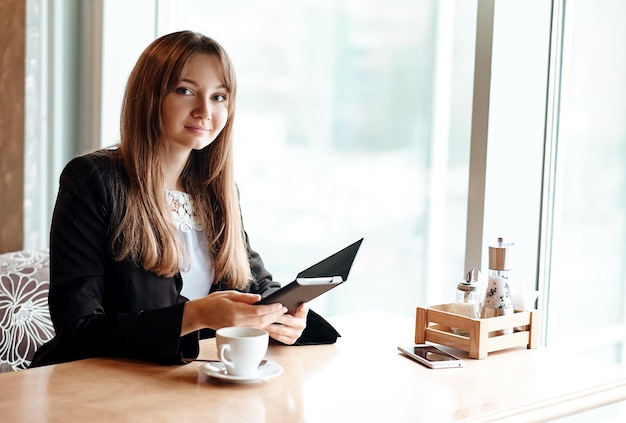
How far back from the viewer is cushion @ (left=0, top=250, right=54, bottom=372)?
2.12 metres

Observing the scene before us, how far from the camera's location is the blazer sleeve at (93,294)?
1.43 meters

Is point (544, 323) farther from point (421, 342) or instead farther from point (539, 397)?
point (539, 397)

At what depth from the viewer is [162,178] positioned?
1762 mm

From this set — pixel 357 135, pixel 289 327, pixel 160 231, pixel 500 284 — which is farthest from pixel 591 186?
pixel 357 135

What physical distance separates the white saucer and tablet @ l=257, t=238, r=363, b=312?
12cm

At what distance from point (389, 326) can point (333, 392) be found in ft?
1.78

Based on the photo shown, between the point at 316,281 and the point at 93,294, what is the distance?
20.1 inches

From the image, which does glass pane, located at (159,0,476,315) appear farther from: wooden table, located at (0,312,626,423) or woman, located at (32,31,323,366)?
wooden table, located at (0,312,626,423)

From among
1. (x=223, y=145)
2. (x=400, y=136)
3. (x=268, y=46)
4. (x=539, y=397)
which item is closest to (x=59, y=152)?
(x=223, y=145)

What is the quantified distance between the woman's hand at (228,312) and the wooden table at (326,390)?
83 mm

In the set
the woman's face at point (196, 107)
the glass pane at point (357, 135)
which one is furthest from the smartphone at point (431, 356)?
the glass pane at point (357, 135)

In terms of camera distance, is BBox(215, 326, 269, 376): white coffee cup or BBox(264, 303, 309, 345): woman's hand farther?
BBox(264, 303, 309, 345): woman's hand

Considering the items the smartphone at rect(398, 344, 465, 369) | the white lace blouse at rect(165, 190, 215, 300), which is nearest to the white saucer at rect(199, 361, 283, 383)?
the smartphone at rect(398, 344, 465, 369)

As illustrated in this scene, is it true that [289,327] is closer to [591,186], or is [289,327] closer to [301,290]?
[301,290]
